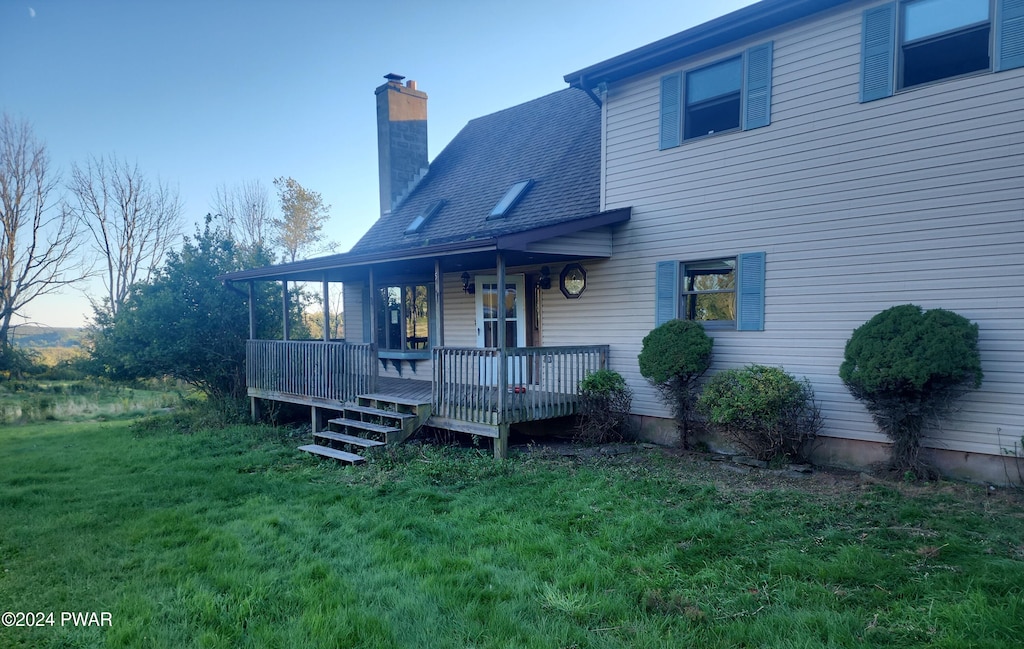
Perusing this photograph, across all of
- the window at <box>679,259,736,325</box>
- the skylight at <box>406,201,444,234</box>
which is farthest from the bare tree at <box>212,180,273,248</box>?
the window at <box>679,259,736,325</box>

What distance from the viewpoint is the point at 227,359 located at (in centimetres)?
1188

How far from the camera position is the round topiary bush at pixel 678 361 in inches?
283

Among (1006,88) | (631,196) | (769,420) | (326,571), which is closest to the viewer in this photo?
(326,571)

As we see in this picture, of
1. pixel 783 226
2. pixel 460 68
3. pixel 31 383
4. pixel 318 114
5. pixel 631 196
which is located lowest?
pixel 31 383

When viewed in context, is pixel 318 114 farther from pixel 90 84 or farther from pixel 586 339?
pixel 586 339

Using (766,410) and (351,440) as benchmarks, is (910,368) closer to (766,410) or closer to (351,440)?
(766,410)

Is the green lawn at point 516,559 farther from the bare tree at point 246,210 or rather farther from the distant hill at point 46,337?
the bare tree at point 246,210

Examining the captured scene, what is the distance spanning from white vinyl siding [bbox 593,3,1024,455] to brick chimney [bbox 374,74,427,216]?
6.84 m

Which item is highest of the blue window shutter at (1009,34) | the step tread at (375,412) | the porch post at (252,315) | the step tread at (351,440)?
the blue window shutter at (1009,34)

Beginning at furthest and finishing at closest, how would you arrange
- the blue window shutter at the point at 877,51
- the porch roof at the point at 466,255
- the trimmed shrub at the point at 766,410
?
the porch roof at the point at 466,255 → the trimmed shrub at the point at 766,410 → the blue window shutter at the point at 877,51

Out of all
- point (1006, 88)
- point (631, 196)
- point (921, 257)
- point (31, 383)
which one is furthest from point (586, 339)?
point (31, 383)

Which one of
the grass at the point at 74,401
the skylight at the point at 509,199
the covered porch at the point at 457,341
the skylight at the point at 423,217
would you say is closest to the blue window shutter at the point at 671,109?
the covered porch at the point at 457,341

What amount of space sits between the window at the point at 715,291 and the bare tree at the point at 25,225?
2329 cm

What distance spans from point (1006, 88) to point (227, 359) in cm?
1317
